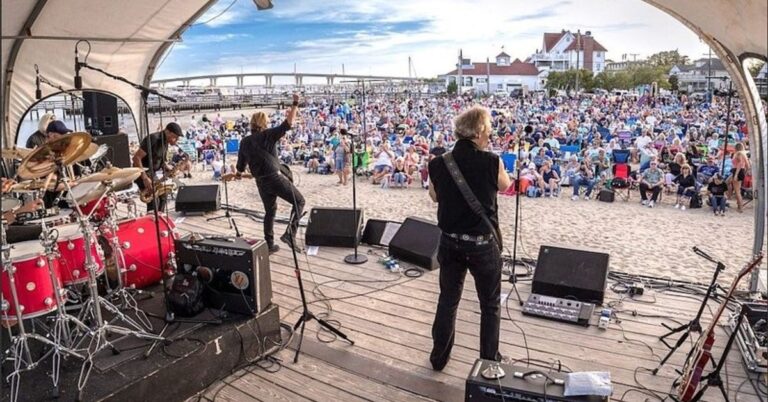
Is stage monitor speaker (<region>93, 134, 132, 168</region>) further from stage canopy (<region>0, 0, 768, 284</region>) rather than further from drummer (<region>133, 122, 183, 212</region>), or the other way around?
drummer (<region>133, 122, 183, 212</region>)

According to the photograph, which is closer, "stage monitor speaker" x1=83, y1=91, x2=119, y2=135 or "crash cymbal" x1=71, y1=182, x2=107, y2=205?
"crash cymbal" x1=71, y1=182, x2=107, y2=205

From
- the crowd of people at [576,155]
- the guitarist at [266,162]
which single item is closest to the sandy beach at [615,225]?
the crowd of people at [576,155]

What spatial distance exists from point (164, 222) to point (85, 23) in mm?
3200

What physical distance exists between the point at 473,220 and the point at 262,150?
120 inches

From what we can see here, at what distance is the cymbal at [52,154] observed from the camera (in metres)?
3.01

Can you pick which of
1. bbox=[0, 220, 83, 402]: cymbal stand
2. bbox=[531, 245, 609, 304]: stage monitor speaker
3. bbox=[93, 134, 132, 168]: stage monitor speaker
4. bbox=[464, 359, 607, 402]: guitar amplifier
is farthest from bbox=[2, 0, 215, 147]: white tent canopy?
bbox=[464, 359, 607, 402]: guitar amplifier

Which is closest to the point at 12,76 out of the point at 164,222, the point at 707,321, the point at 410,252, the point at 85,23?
the point at 85,23

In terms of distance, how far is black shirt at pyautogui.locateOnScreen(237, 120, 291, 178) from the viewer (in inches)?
217

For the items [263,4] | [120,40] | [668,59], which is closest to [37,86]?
[120,40]

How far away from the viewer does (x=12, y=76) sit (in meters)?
6.71

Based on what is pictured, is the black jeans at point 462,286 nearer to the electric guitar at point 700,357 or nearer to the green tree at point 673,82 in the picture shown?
the electric guitar at point 700,357

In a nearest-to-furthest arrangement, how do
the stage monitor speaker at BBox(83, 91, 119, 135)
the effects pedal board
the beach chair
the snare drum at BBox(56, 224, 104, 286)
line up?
the snare drum at BBox(56, 224, 104, 286)
the effects pedal board
the stage monitor speaker at BBox(83, 91, 119, 135)
the beach chair

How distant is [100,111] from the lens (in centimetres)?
834

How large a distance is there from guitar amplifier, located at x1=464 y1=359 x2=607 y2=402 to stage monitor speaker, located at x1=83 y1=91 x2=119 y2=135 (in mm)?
7729
